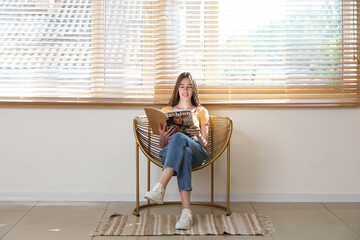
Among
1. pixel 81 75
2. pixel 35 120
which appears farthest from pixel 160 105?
pixel 35 120

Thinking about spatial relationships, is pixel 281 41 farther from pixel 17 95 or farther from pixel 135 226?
pixel 17 95

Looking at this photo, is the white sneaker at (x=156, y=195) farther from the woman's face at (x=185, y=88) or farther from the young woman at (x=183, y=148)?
the woman's face at (x=185, y=88)

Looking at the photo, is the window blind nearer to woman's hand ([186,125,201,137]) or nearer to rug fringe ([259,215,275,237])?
woman's hand ([186,125,201,137])

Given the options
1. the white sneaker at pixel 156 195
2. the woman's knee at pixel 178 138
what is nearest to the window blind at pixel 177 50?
the woman's knee at pixel 178 138

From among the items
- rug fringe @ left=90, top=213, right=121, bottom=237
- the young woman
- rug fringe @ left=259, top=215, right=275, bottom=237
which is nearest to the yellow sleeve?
the young woman

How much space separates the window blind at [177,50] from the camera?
3301 mm

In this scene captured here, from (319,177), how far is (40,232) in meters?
2.04

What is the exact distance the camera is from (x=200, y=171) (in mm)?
3348

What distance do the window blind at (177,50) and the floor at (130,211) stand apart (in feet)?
2.49

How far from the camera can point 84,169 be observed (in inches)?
131

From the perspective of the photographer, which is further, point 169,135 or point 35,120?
point 35,120

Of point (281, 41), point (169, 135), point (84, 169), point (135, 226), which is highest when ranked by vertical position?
point (281, 41)

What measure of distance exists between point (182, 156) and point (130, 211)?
0.61 metres

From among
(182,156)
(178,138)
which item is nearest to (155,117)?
(178,138)
